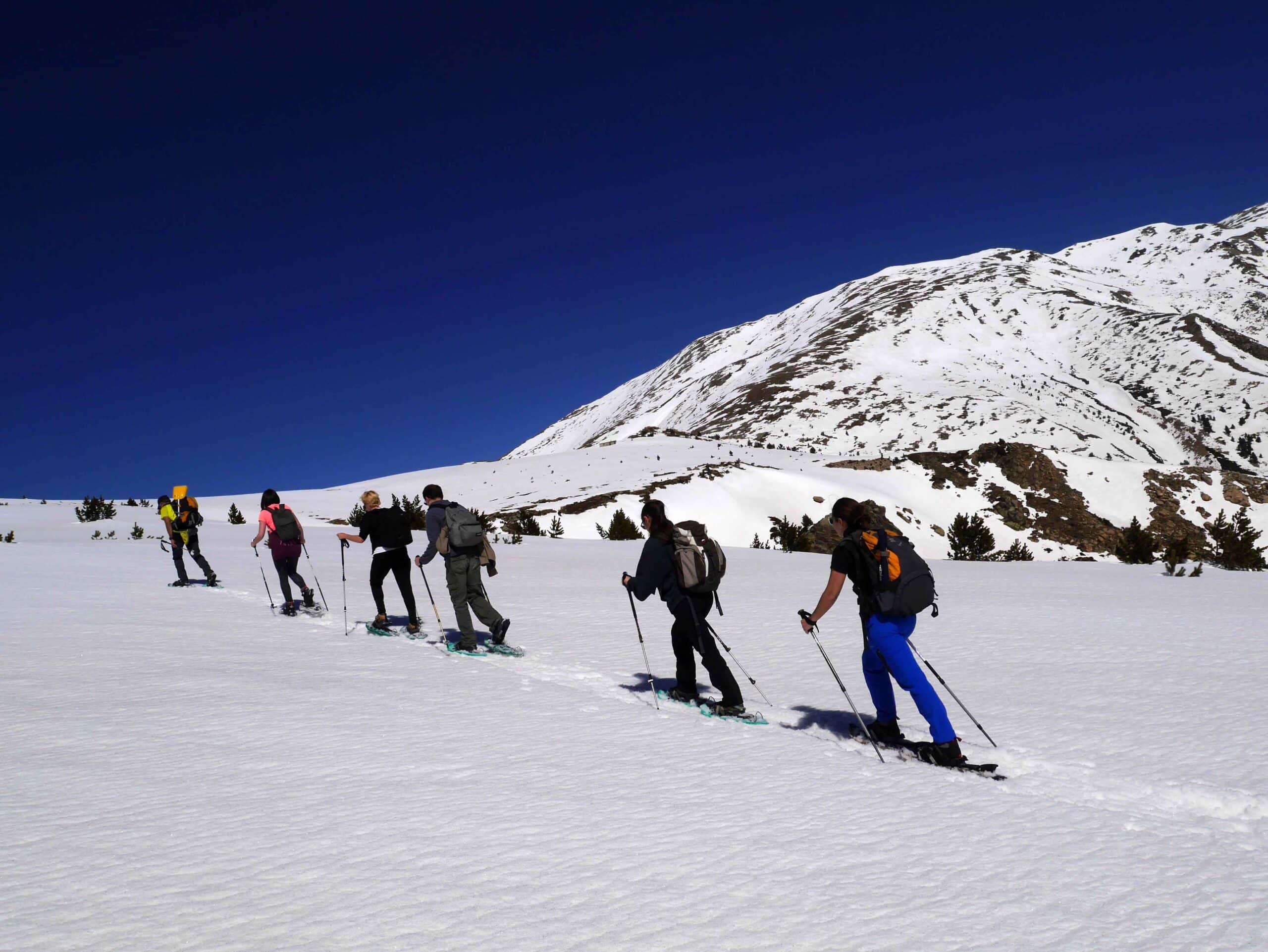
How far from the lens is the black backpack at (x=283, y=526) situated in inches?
404

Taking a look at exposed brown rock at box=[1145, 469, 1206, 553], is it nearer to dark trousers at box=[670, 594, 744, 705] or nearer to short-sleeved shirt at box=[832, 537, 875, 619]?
dark trousers at box=[670, 594, 744, 705]

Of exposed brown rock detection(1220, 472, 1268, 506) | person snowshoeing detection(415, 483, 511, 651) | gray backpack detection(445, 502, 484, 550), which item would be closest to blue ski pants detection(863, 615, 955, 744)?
person snowshoeing detection(415, 483, 511, 651)

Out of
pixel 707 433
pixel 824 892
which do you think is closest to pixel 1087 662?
pixel 824 892

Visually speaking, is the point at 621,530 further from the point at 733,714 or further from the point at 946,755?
the point at 946,755

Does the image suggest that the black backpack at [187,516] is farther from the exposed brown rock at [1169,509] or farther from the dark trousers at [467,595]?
the exposed brown rock at [1169,509]

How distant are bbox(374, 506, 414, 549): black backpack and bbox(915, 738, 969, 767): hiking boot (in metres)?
6.25

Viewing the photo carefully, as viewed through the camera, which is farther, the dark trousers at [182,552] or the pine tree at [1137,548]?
the pine tree at [1137,548]

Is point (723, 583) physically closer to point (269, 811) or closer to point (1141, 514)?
point (269, 811)

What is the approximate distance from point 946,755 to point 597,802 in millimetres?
2314

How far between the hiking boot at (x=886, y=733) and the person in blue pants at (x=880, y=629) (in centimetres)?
1

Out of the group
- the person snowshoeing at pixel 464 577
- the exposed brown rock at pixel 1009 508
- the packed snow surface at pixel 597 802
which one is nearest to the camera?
the packed snow surface at pixel 597 802

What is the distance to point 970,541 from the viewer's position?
2347 cm

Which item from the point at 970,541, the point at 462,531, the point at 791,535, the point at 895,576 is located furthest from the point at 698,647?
the point at 970,541

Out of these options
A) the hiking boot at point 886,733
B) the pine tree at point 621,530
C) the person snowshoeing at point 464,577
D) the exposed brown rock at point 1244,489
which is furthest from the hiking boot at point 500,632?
the exposed brown rock at point 1244,489
